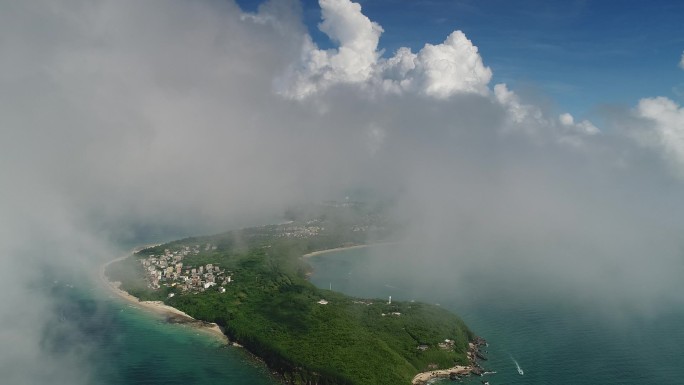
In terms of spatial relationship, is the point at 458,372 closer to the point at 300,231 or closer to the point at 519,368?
the point at 519,368

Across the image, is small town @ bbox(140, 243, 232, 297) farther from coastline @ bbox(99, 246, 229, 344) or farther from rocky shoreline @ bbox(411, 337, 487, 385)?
rocky shoreline @ bbox(411, 337, 487, 385)

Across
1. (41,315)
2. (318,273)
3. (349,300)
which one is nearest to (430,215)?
(318,273)

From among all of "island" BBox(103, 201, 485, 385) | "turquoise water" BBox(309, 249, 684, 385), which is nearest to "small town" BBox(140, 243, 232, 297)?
"island" BBox(103, 201, 485, 385)

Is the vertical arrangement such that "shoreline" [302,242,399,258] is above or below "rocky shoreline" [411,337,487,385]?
above

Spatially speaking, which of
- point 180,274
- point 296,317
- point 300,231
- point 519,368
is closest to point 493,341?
point 519,368

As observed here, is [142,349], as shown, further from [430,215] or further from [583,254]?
[430,215]

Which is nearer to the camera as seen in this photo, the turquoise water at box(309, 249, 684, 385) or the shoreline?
the turquoise water at box(309, 249, 684, 385)
